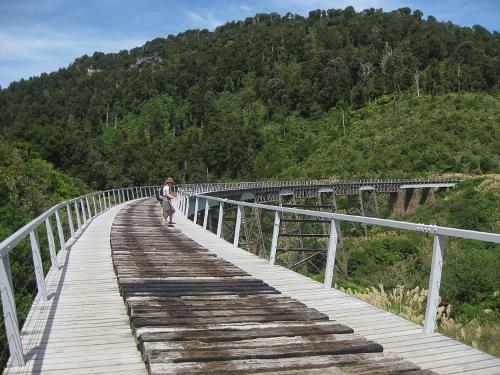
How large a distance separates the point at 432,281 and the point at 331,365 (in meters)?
1.62

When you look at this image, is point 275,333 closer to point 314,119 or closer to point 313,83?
point 314,119

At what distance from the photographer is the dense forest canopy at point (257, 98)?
86.5 meters

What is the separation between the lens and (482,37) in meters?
155

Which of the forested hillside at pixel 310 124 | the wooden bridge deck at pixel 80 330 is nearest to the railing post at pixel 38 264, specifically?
the wooden bridge deck at pixel 80 330

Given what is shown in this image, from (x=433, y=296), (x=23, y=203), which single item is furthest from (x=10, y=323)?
(x=23, y=203)

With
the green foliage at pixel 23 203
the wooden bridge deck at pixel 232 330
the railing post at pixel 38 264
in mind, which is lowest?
the green foliage at pixel 23 203

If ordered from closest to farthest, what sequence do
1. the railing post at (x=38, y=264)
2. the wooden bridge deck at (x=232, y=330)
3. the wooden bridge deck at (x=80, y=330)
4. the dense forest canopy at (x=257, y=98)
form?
the wooden bridge deck at (x=232, y=330) < the wooden bridge deck at (x=80, y=330) < the railing post at (x=38, y=264) < the dense forest canopy at (x=257, y=98)

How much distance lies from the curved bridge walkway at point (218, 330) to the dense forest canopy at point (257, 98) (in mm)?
68503

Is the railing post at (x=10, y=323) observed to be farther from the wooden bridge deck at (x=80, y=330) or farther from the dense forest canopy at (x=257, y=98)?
the dense forest canopy at (x=257, y=98)

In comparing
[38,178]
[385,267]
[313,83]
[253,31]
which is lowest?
[385,267]

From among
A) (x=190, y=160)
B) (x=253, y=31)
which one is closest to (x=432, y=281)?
(x=190, y=160)

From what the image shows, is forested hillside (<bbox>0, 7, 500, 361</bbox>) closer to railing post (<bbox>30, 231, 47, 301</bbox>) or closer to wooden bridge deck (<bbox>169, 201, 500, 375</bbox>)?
wooden bridge deck (<bbox>169, 201, 500, 375</bbox>)

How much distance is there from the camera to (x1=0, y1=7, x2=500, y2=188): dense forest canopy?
86500mm

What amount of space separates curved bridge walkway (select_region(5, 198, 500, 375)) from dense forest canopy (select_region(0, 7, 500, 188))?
225ft
